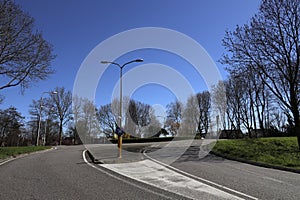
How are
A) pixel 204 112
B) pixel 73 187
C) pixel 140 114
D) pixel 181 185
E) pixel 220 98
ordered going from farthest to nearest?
pixel 140 114
pixel 204 112
pixel 220 98
pixel 181 185
pixel 73 187

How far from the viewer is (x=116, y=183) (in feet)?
24.6

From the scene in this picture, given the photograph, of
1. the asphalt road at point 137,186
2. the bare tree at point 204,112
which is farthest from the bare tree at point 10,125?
the asphalt road at point 137,186

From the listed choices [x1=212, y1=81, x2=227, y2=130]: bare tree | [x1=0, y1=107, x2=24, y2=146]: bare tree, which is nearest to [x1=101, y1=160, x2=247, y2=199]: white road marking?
[x1=212, y1=81, x2=227, y2=130]: bare tree

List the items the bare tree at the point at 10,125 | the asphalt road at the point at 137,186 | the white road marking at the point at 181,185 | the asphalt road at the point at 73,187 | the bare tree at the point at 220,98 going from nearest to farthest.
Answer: the asphalt road at the point at 73,187, the asphalt road at the point at 137,186, the white road marking at the point at 181,185, the bare tree at the point at 220,98, the bare tree at the point at 10,125

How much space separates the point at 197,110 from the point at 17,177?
4619cm

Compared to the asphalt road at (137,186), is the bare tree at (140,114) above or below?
above

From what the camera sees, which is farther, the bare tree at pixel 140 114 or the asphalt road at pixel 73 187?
the bare tree at pixel 140 114

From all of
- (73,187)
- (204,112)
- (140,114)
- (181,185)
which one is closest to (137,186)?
(181,185)

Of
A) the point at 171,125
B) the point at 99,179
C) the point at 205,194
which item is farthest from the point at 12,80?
the point at 171,125

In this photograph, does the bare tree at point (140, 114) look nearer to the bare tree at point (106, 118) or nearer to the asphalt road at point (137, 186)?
the bare tree at point (106, 118)

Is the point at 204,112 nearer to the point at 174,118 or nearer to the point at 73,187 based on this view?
the point at 174,118

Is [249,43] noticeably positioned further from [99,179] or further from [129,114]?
[129,114]

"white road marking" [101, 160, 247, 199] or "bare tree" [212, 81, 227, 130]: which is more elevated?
"bare tree" [212, 81, 227, 130]

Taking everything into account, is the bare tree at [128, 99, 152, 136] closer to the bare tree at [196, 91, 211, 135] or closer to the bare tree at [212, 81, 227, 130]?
the bare tree at [196, 91, 211, 135]
